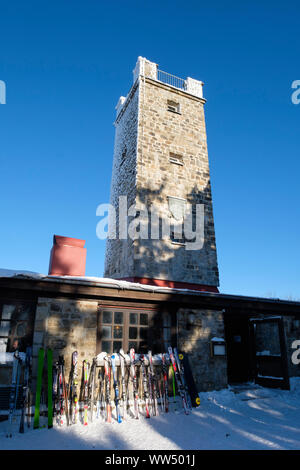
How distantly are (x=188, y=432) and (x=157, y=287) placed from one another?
316cm

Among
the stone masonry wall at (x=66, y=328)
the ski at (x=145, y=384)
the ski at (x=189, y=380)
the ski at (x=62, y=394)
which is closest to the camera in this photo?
the ski at (x=62, y=394)

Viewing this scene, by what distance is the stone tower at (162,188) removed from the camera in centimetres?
1127

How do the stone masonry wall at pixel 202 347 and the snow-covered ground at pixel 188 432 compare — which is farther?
the stone masonry wall at pixel 202 347

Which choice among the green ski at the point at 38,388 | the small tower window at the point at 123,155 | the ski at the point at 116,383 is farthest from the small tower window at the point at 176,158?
the green ski at the point at 38,388

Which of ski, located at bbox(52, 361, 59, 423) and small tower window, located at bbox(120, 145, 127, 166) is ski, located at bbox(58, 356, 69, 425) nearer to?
ski, located at bbox(52, 361, 59, 423)

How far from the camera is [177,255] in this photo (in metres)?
11.6

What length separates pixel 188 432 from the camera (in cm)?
468

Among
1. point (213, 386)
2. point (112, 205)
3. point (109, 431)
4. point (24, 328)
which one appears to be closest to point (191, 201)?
point (112, 205)

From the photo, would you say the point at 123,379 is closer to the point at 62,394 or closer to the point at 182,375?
the point at 62,394

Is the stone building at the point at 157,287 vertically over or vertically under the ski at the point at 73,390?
over

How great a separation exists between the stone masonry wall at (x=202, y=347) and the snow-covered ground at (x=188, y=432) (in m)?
0.96

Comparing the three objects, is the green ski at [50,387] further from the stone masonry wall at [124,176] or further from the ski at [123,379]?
the stone masonry wall at [124,176]

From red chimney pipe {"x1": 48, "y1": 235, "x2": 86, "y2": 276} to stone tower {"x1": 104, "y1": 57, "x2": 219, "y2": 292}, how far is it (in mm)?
1955

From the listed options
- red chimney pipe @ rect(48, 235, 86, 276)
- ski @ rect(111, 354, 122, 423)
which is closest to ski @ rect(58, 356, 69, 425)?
ski @ rect(111, 354, 122, 423)
